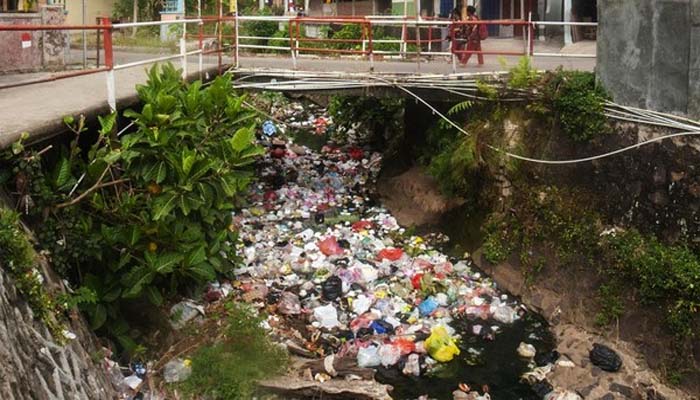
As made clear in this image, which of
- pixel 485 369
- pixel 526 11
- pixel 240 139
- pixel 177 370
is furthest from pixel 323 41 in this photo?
pixel 526 11

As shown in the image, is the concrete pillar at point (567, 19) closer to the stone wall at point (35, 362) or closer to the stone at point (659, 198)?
the stone at point (659, 198)

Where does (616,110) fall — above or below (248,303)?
above

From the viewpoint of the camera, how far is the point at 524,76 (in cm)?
948

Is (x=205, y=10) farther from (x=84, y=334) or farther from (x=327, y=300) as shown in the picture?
(x=84, y=334)

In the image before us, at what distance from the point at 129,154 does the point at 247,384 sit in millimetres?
2232

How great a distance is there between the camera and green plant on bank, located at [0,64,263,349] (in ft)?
20.8

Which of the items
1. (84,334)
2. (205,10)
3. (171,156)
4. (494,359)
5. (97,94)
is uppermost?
(205,10)

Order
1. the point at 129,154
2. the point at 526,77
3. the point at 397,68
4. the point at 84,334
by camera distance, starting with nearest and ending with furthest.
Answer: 1. the point at 84,334
2. the point at 129,154
3. the point at 526,77
4. the point at 397,68

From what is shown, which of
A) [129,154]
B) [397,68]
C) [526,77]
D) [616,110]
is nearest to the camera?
[129,154]

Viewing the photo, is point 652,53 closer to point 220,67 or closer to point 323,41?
point 323,41

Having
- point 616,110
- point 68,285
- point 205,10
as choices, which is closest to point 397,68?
point 616,110

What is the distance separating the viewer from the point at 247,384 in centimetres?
685

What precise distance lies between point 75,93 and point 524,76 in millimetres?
5132

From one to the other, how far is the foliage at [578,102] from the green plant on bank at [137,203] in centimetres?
366
